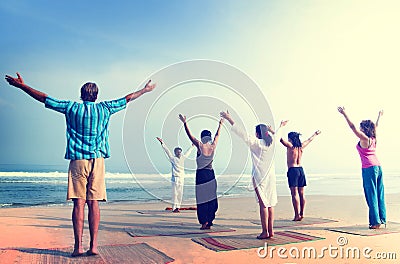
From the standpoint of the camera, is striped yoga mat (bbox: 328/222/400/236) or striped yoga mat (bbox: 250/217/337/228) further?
striped yoga mat (bbox: 250/217/337/228)

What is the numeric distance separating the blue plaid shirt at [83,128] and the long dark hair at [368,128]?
16.5 ft

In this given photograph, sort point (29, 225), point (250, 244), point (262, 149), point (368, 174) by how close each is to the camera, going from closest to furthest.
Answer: point (250, 244)
point (262, 149)
point (368, 174)
point (29, 225)

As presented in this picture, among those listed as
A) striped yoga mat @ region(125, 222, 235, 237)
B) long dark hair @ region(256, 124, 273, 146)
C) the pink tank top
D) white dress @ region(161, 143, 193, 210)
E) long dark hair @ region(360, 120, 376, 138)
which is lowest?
striped yoga mat @ region(125, 222, 235, 237)

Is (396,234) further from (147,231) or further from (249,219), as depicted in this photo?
(147,231)

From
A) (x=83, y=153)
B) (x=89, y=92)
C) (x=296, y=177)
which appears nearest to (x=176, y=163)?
(x=296, y=177)

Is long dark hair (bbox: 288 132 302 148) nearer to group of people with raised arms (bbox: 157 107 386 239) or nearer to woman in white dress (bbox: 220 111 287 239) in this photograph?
group of people with raised arms (bbox: 157 107 386 239)

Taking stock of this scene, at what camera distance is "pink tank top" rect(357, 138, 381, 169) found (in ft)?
22.6

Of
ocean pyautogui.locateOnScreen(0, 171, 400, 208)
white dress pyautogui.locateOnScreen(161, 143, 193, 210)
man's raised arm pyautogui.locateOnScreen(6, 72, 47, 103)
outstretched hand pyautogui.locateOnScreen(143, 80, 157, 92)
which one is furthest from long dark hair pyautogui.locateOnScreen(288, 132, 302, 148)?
man's raised arm pyautogui.locateOnScreen(6, 72, 47, 103)

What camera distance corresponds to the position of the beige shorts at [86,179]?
4.49m

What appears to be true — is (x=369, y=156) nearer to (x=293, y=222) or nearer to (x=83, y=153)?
(x=293, y=222)

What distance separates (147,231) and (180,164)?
13.1ft

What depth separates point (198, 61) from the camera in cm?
851

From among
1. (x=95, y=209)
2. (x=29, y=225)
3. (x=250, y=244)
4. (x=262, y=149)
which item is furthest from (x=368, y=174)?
(x=29, y=225)

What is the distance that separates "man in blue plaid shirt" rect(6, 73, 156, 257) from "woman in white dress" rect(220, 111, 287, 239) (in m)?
2.06
